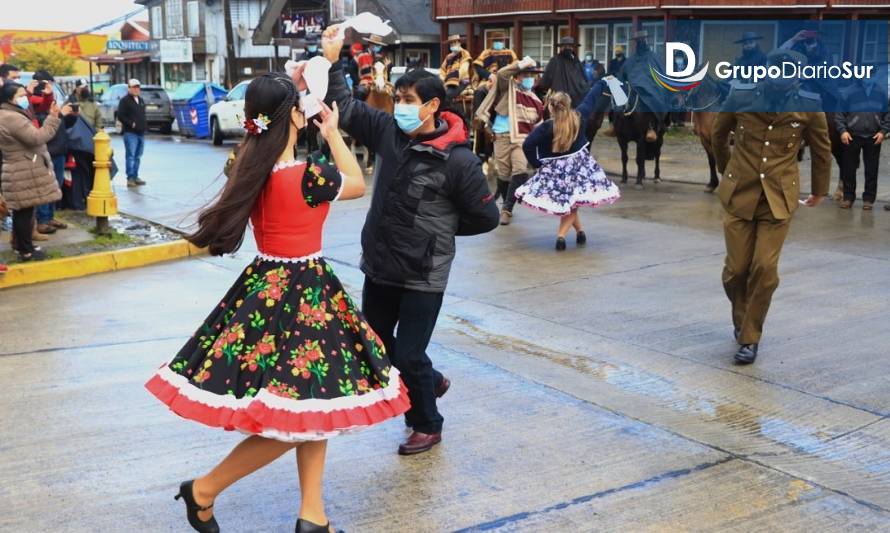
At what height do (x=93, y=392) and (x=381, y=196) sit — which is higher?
(x=381, y=196)

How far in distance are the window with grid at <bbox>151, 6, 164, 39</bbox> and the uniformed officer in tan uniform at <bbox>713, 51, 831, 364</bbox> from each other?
163 feet

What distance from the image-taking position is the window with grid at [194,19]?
48.2 m

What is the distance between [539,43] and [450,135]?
24.4m

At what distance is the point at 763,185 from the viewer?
20.6ft

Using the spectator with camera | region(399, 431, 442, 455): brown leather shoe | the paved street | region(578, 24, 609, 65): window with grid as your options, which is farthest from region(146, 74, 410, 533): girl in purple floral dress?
region(578, 24, 609, 65): window with grid

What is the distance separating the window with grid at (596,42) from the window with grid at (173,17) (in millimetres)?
28261

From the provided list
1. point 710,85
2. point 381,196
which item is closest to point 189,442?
point 381,196

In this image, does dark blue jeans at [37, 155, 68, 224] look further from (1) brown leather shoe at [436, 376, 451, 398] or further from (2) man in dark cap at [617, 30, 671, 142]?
(2) man in dark cap at [617, 30, 671, 142]

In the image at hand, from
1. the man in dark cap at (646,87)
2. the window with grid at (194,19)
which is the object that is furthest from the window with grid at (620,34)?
the window with grid at (194,19)

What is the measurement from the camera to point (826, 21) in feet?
81.9

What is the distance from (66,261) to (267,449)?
6447mm

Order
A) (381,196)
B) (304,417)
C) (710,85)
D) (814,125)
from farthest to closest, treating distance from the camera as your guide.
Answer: (710,85)
(814,125)
(381,196)
(304,417)

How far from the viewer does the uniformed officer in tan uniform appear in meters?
6.30

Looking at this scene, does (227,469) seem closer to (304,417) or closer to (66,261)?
(304,417)
